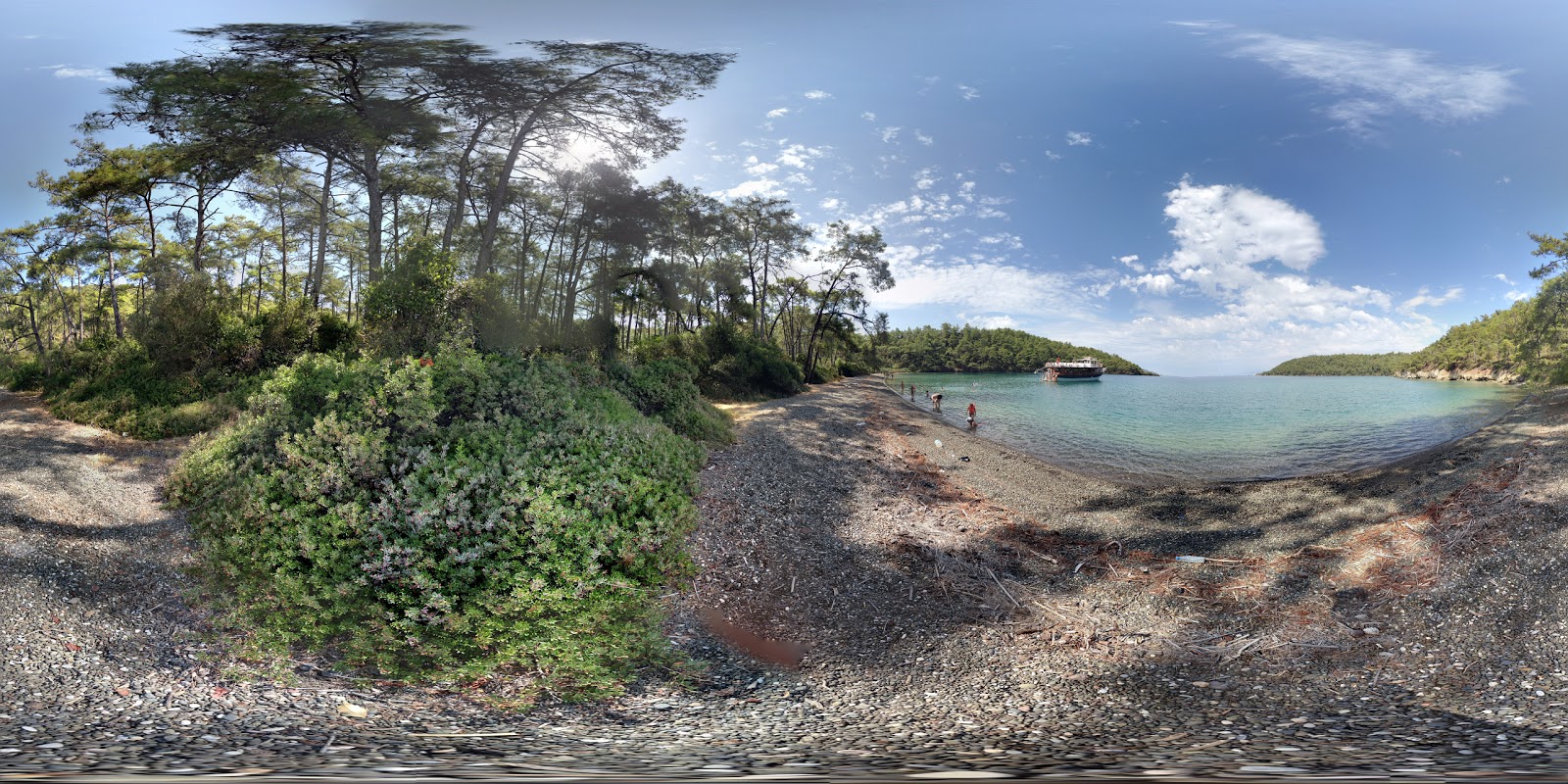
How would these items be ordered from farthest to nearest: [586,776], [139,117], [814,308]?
[814,308], [139,117], [586,776]

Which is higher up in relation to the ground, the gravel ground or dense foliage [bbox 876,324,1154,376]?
dense foliage [bbox 876,324,1154,376]

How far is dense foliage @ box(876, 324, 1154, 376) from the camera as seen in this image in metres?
77.3

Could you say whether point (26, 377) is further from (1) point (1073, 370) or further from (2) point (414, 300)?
(1) point (1073, 370)

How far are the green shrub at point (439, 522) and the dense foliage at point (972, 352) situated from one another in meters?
71.5

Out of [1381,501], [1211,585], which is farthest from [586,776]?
[1381,501]

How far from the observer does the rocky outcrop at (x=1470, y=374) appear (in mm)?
47219

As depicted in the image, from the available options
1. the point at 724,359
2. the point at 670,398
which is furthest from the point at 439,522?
the point at 724,359

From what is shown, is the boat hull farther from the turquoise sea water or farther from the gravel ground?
the gravel ground

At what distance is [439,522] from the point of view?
197 inches

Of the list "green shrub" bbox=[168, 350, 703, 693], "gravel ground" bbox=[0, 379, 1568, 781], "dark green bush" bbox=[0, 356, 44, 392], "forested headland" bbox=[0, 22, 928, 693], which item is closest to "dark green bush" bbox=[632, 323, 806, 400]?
"forested headland" bbox=[0, 22, 928, 693]

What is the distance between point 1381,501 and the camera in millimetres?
9000

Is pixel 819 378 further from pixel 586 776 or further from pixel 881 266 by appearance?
pixel 586 776

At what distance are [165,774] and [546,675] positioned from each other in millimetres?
1917

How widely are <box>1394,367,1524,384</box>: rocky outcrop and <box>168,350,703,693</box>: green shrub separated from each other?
6214 centimetres
